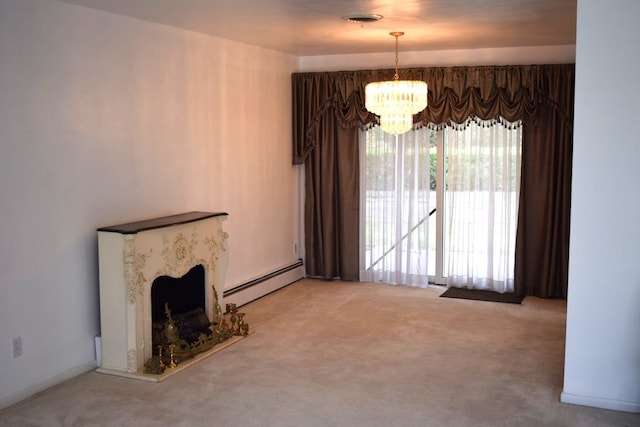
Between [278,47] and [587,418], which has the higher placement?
[278,47]

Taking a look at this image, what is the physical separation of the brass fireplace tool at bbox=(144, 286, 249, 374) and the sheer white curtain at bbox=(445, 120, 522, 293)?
104 inches

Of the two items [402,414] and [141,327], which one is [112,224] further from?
[402,414]

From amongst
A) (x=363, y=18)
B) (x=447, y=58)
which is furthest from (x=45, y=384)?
(x=447, y=58)

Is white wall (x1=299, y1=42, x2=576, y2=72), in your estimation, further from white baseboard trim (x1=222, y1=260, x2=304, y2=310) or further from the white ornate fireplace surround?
the white ornate fireplace surround

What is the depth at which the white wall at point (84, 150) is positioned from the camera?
3.96m

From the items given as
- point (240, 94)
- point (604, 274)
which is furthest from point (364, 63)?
point (604, 274)

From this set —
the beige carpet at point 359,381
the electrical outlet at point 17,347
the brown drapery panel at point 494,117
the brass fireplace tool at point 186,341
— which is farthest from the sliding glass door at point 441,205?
the electrical outlet at point 17,347

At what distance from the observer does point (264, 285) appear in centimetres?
667

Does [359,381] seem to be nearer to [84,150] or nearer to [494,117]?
[84,150]

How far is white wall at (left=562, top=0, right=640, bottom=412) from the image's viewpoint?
367 centimetres

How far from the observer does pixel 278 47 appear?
6.56 metres

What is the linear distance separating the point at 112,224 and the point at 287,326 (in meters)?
1.76

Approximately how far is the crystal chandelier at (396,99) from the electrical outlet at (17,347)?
3354 millimetres

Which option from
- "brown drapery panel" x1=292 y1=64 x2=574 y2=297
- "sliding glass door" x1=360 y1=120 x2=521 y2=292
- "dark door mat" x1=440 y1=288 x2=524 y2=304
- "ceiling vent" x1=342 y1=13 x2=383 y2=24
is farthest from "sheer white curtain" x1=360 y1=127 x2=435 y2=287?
"ceiling vent" x1=342 y1=13 x2=383 y2=24
